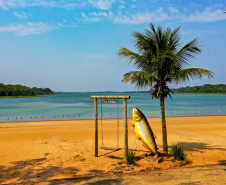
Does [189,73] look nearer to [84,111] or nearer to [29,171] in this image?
[29,171]

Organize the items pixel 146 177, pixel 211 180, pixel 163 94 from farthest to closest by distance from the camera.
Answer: pixel 163 94 < pixel 146 177 < pixel 211 180

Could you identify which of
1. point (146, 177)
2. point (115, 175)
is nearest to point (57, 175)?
point (115, 175)

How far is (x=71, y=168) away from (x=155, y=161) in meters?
4.04

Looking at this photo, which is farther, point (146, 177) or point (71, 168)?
point (71, 168)

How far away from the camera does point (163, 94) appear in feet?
35.7

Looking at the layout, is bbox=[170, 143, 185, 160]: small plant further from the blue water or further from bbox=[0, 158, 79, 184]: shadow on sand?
bbox=[0, 158, 79, 184]: shadow on sand

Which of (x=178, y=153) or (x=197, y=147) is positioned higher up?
(x=178, y=153)

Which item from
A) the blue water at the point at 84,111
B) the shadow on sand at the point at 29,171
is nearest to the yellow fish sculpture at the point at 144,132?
the blue water at the point at 84,111

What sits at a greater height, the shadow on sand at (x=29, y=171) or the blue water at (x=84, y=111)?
the shadow on sand at (x=29, y=171)

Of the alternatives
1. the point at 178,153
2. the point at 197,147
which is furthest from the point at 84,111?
the point at 178,153

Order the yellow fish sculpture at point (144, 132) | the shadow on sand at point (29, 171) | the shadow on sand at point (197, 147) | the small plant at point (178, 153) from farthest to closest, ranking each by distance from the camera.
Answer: the shadow on sand at point (197, 147) → the yellow fish sculpture at point (144, 132) → the small plant at point (178, 153) → the shadow on sand at point (29, 171)

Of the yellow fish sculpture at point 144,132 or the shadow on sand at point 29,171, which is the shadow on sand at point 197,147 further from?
the shadow on sand at point 29,171

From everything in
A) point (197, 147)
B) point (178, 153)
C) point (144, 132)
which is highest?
point (144, 132)

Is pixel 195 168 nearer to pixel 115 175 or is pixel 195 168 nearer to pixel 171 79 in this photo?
pixel 115 175
